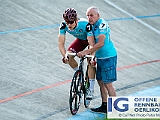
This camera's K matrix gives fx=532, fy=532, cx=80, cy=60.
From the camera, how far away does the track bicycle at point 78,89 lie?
793 centimetres

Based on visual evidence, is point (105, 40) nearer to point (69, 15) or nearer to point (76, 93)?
point (69, 15)

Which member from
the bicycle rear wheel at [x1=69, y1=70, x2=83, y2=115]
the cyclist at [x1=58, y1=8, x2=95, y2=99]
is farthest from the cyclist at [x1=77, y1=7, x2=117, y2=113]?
the bicycle rear wheel at [x1=69, y1=70, x2=83, y2=115]

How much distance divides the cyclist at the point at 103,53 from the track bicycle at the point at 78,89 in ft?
0.71

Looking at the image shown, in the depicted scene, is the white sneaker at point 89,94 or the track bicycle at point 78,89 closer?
the track bicycle at point 78,89

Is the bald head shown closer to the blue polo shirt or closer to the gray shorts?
the blue polo shirt

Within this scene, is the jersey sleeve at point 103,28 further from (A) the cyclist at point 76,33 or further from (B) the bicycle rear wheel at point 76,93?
(B) the bicycle rear wheel at point 76,93

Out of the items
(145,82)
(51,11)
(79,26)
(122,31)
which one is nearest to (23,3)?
(51,11)

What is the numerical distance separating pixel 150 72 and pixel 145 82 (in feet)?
2.69

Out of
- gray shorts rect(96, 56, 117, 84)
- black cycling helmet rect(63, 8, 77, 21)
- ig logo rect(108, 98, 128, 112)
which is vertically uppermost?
black cycling helmet rect(63, 8, 77, 21)

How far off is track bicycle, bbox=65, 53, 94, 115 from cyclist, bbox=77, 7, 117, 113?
0.22m

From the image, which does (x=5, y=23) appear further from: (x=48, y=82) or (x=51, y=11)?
(x=48, y=82)

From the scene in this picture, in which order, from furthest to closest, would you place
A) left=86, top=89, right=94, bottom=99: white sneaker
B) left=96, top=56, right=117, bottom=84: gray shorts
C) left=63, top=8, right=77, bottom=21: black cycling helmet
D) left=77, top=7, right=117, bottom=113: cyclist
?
left=86, top=89, right=94, bottom=99: white sneaker < left=96, top=56, right=117, bottom=84: gray shorts < left=77, top=7, right=117, bottom=113: cyclist < left=63, top=8, right=77, bottom=21: black cycling helmet

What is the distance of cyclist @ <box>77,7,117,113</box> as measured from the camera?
7887mm

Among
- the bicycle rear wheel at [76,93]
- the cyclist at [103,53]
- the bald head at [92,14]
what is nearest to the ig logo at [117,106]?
the cyclist at [103,53]
